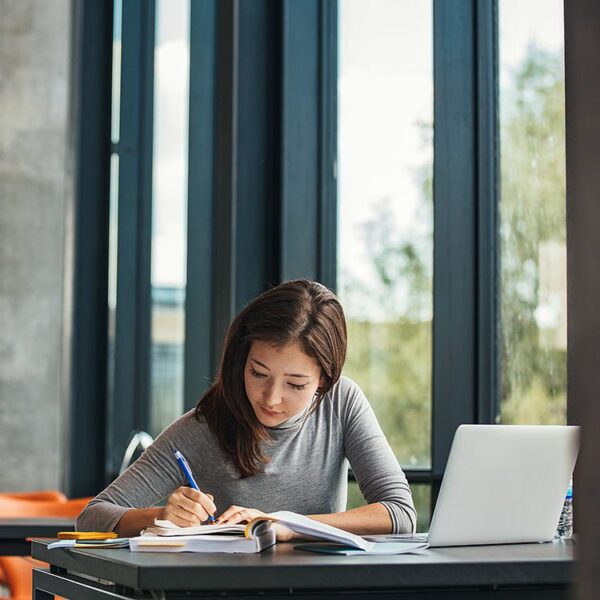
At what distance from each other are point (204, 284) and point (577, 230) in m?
4.27

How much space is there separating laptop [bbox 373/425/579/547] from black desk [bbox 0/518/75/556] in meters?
1.27

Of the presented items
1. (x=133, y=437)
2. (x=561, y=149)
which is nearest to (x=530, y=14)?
(x=561, y=149)

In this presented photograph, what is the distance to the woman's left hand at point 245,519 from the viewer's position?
5.96 ft

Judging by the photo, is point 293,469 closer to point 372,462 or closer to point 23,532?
point 372,462

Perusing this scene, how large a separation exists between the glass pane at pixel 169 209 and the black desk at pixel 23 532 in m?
2.13

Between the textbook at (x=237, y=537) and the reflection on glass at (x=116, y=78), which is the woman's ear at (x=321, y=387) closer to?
the textbook at (x=237, y=537)

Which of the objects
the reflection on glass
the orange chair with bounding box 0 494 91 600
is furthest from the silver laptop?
the reflection on glass

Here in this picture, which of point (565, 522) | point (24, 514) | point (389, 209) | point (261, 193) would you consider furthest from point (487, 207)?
point (24, 514)

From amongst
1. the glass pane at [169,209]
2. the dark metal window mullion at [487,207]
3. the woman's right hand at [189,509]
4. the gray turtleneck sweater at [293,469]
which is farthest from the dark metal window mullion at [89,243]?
the woman's right hand at [189,509]

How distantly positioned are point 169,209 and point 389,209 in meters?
1.52

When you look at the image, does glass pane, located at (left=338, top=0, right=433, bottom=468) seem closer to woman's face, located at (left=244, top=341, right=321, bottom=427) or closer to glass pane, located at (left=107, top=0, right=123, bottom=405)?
woman's face, located at (left=244, top=341, right=321, bottom=427)

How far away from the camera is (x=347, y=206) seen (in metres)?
3.93

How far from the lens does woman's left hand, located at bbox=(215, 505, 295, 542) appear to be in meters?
1.82

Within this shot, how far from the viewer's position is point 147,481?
234cm
